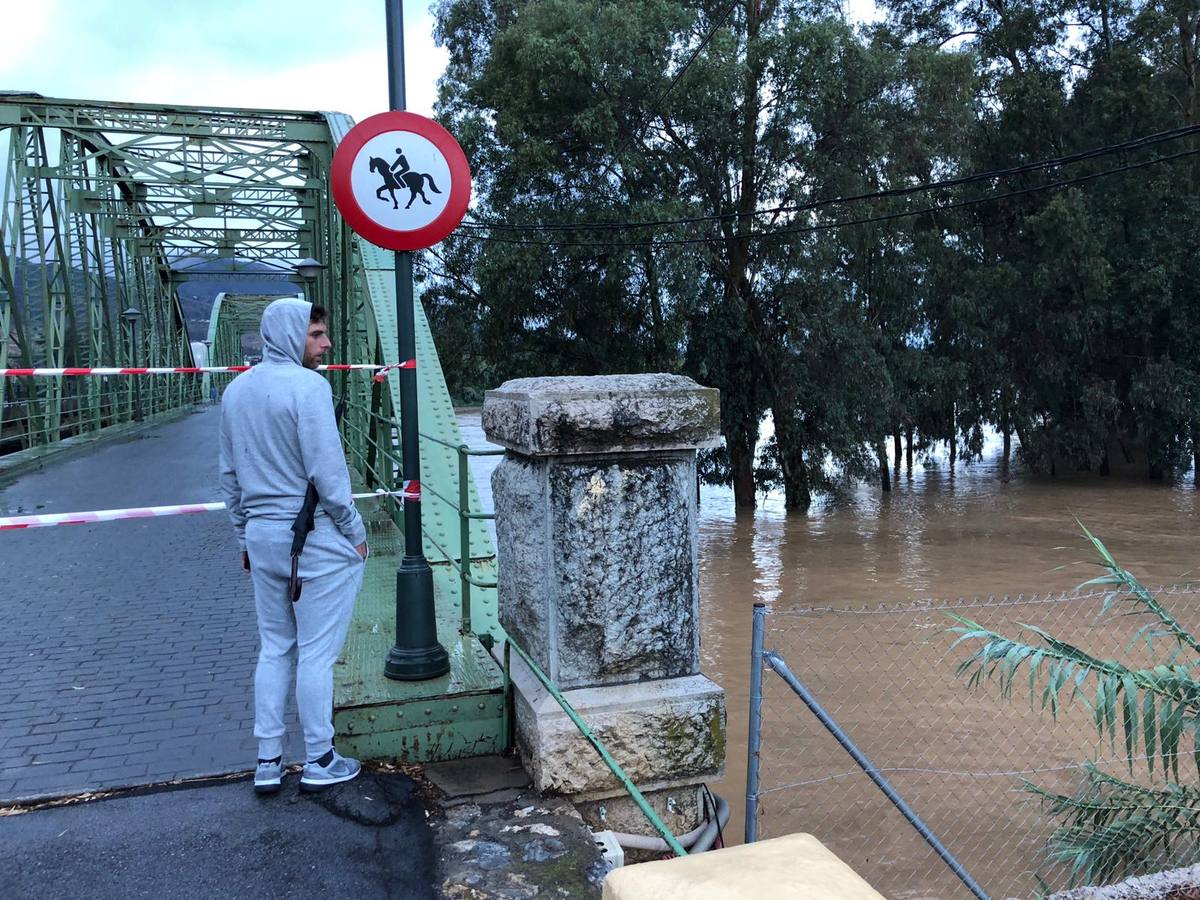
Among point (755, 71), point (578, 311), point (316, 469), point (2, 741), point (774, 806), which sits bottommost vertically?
point (774, 806)

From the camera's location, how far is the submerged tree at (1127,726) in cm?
347

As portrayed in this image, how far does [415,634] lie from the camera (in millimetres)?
3777

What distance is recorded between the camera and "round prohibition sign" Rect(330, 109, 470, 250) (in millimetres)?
3699

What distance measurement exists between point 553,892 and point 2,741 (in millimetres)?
2840

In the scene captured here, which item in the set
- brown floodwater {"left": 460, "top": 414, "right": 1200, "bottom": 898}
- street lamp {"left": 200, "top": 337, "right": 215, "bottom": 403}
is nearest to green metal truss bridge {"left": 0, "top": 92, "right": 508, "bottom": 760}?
brown floodwater {"left": 460, "top": 414, "right": 1200, "bottom": 898}

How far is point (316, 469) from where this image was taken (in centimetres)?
313

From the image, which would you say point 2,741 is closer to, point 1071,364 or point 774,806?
point 774,806

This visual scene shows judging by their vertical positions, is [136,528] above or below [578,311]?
below

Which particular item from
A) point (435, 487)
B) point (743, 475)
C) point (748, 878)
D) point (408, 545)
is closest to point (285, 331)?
point (408, 545)

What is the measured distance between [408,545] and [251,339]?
17758 millimetres

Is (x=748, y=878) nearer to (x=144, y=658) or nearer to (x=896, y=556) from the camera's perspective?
(x=144, y=658)

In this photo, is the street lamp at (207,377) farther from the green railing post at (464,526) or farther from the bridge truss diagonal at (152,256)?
the green railing post at (464,526)

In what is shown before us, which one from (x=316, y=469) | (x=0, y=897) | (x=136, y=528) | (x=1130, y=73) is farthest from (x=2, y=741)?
(x=1130, y=73)

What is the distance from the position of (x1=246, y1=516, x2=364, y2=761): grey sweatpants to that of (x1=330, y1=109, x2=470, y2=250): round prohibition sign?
1289mm
